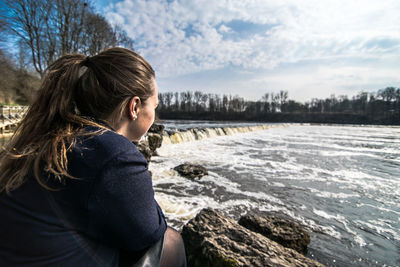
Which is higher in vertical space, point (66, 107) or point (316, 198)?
point (66, 107)

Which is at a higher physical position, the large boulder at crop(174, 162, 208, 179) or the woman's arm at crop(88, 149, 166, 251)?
the woman's arm at crop(88, 149, 166, 251)

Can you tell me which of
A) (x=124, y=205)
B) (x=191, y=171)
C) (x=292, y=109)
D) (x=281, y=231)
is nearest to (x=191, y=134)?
(x=191, y=171)

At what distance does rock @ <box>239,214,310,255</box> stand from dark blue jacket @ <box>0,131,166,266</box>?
9.46ft

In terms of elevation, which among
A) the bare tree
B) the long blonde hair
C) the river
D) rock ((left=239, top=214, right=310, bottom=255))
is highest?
the bare tree

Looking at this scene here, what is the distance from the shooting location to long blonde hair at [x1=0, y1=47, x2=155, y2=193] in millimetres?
883

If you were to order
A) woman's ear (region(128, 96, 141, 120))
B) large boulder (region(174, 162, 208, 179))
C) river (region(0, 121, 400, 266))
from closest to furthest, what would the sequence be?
woman's ear (region(128, 96, 141, 120)) < river (region(0, 121, 400, 266)) < large boulder (region(174, 162, 208, 179))

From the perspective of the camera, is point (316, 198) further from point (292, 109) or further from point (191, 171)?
point (292, 109)

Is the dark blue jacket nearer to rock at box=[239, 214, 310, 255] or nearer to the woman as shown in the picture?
the woman

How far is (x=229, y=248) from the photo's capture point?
2090 millimetres

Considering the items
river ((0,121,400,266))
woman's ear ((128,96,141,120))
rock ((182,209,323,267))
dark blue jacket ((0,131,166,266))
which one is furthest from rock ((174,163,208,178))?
dark blue jacket ((0,131,166,266))

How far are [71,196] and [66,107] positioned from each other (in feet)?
1.69

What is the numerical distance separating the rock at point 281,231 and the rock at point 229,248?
2.87ft

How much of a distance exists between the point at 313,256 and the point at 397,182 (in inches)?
247

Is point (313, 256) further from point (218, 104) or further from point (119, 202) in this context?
point (218, 104)
